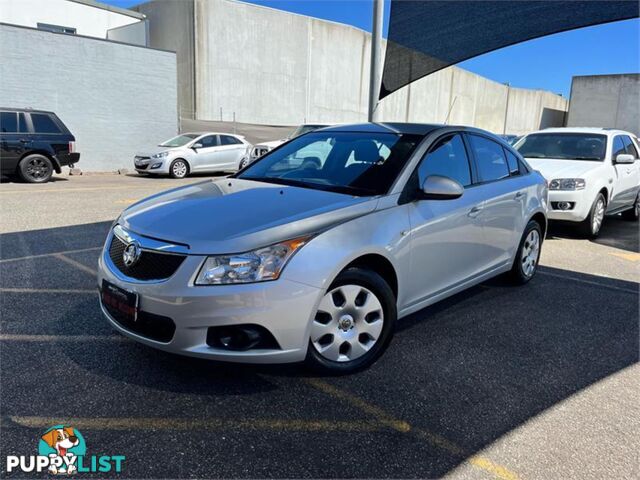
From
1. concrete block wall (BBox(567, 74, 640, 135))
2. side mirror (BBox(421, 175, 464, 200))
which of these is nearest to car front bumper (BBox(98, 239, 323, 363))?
side mirror (BBox(421, 175, 464, 200))

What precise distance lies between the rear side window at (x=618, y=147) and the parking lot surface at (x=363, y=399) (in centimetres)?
483

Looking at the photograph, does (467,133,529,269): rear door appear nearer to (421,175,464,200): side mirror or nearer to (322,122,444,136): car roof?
(322,122,444,136): car roof

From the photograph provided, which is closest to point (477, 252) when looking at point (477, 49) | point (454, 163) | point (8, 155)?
point (454, 163)

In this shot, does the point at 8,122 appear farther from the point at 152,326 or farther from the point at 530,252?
the point at 530,252

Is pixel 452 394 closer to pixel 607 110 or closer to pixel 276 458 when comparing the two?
pixel 276 458

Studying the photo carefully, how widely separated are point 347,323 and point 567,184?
583 centimetres

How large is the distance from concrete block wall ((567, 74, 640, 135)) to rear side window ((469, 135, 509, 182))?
4286cm

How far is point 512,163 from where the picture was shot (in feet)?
16.7

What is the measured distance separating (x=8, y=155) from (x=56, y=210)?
519 centimetres

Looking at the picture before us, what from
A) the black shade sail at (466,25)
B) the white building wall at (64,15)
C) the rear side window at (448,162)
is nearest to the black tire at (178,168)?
the black shade sail at (466,25)

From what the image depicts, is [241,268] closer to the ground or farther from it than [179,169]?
farther from it

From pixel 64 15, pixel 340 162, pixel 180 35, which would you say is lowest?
pixel 340 162

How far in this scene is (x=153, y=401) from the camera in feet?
9.53

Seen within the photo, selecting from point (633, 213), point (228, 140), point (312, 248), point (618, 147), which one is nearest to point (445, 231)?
point (312, 248)
